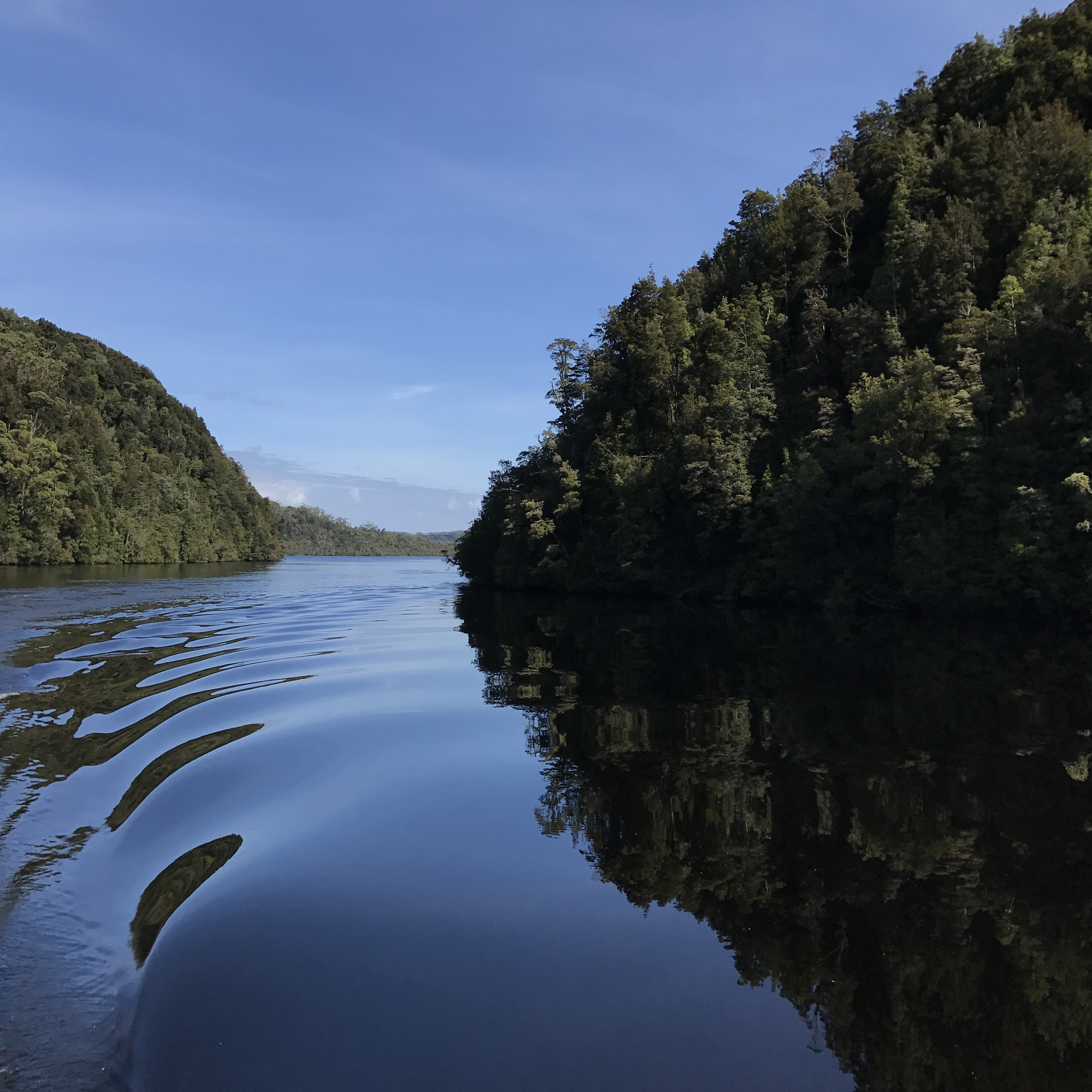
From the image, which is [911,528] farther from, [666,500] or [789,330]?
[789,330]

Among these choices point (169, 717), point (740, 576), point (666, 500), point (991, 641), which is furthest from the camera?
point (666, 500)

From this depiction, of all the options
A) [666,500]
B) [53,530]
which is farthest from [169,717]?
[53,530]

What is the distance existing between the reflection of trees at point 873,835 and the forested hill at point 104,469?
7254 centimetres

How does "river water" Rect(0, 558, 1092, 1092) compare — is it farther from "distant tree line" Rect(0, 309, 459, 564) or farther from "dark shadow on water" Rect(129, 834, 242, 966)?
"distant tree line" Rect(0, 309, 459, 564)

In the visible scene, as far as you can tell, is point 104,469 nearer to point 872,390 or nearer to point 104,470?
point 104,470

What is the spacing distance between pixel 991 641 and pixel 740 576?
20.8m

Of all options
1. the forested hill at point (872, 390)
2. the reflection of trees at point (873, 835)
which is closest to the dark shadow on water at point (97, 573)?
the forested hill at point (872, 390)

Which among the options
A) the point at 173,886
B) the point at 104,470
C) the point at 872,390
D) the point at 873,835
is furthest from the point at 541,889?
the point at 104,470

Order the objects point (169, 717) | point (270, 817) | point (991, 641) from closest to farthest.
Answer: point (270, 817)
point (169, 717)
point (991, 641)

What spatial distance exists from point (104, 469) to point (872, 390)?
293ft

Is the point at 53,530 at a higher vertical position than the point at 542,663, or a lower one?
higher

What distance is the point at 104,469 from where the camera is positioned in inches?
3696

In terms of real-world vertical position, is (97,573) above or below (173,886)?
above

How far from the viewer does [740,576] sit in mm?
47156
